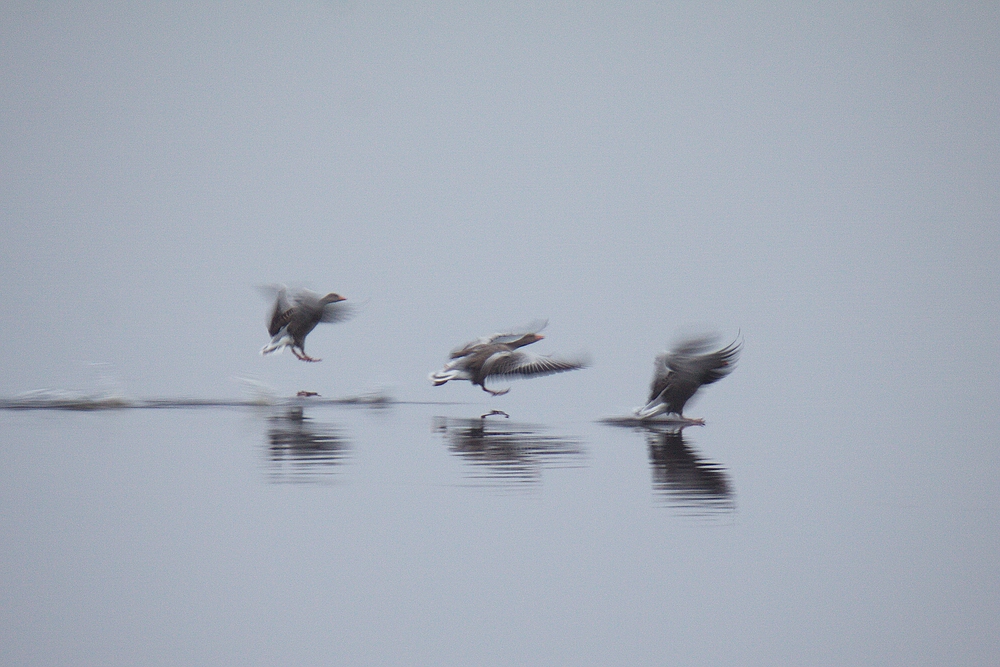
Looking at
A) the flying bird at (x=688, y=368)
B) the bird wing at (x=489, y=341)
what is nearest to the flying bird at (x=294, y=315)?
the bird wing at (x=489, y=341)

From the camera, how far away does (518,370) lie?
13.7 m

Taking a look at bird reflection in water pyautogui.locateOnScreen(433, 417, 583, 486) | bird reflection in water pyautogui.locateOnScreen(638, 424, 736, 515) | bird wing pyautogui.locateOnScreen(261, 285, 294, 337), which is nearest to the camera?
bird reflection in water pyautogui.locateOnScreen(638, 424, 736, 515)

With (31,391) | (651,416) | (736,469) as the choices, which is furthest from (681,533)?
(31,391)

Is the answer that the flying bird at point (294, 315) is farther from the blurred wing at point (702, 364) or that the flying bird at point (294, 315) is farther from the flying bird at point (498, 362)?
the blurred wing at point (702, 364)

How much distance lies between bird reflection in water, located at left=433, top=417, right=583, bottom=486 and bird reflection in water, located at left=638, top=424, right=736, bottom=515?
0.83m

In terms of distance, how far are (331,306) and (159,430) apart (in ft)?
15.6

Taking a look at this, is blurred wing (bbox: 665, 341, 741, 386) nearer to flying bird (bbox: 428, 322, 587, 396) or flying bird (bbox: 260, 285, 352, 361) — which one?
flying bird (bbox: 428, 322, 587, 396)

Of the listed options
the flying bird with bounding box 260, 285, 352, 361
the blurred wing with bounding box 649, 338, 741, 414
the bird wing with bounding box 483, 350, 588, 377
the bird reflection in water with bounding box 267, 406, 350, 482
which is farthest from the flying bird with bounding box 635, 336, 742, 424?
the flying bird with bounding box 260, 285, 352, 361

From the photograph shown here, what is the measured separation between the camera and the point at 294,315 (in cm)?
1586

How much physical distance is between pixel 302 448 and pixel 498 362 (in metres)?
3.91

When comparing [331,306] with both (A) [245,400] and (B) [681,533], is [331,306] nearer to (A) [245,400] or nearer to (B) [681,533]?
(A) [245,400]

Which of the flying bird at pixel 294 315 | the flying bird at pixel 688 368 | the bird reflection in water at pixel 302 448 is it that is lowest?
the bird reflection in water at pixel 302 448

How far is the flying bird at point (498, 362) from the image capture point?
13562mm

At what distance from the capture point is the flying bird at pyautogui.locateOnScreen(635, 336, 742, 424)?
41.7ft
